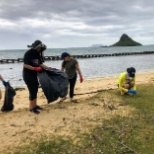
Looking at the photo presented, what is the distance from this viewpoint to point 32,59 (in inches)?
299

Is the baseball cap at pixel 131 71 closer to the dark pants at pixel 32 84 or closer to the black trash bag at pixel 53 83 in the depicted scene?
the black trash bag at pixel 53 83

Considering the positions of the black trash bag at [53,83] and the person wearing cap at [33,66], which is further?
the black trash bag at [53,83]

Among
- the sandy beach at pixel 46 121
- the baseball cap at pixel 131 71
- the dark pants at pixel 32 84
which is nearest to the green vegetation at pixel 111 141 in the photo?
the sandy beach at pixel 46 121

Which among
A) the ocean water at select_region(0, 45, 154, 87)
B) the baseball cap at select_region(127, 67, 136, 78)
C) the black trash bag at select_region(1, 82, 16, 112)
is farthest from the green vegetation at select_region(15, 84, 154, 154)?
the ocean water at select_region(0, 45, 154, 87)

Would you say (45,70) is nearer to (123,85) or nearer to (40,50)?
(40,50)

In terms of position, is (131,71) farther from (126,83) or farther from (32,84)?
(32,84)

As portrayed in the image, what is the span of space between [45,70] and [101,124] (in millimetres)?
2244

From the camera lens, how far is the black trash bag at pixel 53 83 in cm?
781

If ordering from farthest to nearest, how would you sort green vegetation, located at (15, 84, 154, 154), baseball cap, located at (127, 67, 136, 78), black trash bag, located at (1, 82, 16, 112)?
1. baseball cap, located at (127, 67, 136, 78)
2. black trash bag, located at (1, 82, 16, 112)
3. green vegetation, located at (15, 84, 154, 154)

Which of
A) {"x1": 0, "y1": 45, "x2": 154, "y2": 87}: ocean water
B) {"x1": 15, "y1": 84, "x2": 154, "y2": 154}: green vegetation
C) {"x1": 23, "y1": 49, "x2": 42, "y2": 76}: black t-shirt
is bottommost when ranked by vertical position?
{"x1": 0, "y1": 45, "x2": 154, "y2": 87}: ocean water

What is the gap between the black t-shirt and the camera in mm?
7508

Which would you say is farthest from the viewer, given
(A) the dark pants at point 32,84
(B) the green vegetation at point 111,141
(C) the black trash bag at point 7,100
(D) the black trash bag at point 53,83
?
(C) the black trash bag at point 7,100

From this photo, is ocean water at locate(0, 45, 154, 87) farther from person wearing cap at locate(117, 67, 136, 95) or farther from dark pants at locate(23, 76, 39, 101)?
dark pants at locate(23, 76, 39, 101)

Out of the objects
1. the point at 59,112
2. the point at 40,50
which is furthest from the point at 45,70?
the point at 59,112
